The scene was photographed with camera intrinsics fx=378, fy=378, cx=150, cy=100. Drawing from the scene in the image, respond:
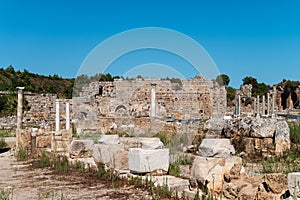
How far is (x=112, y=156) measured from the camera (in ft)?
24.8

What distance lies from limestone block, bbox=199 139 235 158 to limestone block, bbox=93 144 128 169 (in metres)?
2.36

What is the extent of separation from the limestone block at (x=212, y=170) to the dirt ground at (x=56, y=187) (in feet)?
2.91

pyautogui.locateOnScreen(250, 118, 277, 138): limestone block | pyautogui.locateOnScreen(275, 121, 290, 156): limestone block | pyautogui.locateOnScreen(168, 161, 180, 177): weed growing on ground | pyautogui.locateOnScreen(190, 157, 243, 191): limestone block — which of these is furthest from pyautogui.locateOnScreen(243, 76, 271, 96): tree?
pyautogui.locateOnScreen(190, 157, 243, 191): limestone block

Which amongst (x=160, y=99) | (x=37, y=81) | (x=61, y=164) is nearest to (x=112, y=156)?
(x=61, y=164)

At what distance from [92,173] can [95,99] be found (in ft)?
65.7

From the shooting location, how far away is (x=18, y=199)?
5.73m

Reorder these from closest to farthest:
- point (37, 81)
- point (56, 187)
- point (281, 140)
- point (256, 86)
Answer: point (56, 187) < point (281, 140) < point (256, 86) < point (37, 81)

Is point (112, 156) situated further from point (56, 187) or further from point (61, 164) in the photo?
point (61, 164)

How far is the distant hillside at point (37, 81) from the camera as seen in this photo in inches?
1940

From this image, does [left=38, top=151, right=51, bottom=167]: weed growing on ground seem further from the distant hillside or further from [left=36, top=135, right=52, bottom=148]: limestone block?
the distant hillside

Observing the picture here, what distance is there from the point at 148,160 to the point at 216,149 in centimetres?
164

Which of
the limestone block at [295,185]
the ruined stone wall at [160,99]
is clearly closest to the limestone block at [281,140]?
the limestone block at [295,185]

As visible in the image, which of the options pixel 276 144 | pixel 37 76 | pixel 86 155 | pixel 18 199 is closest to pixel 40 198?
pixel 18 199

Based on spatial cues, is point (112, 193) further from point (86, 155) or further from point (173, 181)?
point (86, 155)
